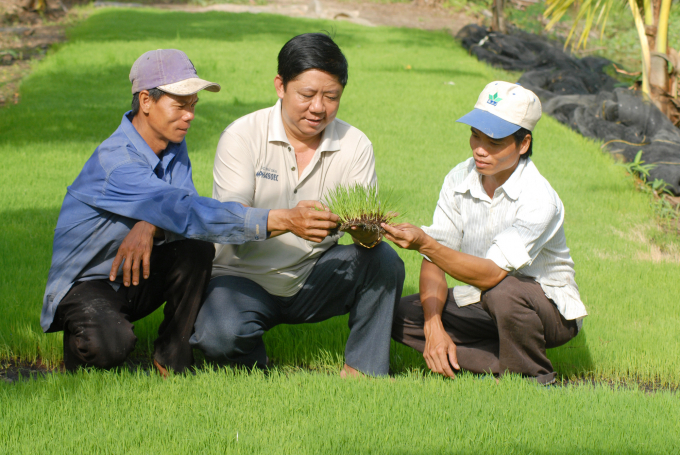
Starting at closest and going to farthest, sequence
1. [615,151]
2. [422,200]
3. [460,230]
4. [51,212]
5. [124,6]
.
Answer: [460,230]
[51,212]
[422,200]
[615,151]
[124,6]

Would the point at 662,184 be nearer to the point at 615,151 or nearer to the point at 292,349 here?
the point at 615,151

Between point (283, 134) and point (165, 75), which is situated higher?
point (165, 75)

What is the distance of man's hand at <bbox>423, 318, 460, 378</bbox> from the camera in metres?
Answer: 3.18

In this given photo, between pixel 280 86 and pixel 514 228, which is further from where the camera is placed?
pixel 280 86

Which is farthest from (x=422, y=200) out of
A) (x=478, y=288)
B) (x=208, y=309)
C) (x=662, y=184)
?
(x=208, y=309)

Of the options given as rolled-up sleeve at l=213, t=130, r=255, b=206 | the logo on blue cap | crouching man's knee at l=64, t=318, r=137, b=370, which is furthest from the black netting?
crouching man's knee at l=64, t=318, r=137, b=370

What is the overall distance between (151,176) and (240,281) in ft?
2.24

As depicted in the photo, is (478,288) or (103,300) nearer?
(103,300)

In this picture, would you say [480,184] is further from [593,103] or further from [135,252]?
[593,103]

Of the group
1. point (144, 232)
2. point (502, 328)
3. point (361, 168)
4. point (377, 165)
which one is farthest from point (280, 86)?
point (377, 165)

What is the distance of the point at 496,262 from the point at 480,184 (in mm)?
469

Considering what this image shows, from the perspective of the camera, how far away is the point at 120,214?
→ 10.0 feet

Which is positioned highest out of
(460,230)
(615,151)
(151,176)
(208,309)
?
(151,176)

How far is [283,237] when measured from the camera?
330cm
